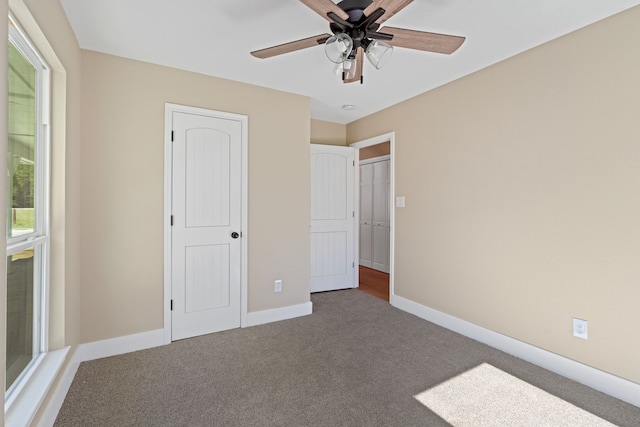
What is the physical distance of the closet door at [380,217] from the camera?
17.9ft

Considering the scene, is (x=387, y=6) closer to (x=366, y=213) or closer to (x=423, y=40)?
(x=423, y=40)

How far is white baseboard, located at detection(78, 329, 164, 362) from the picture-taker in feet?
7.95

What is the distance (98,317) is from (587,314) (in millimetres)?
3727

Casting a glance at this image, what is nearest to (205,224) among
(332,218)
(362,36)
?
(332,218)

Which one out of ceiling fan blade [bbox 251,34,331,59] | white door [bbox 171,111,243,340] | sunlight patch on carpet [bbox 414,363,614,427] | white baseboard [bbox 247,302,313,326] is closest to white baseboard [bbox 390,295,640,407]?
sunlight patch on carpet [bbox 414,363,614,427]

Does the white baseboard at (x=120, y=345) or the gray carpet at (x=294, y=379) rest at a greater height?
the white baseboard at (x=120, y=345)

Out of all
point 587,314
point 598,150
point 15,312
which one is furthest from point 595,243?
point 15,312

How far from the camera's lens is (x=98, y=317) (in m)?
2.48

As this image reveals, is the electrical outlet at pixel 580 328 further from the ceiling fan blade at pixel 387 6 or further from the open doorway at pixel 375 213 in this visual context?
the open doorway at pixel 375 213

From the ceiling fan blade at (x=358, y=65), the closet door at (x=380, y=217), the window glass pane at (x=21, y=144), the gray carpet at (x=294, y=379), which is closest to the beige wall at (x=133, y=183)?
the gray carpet at (x=294, y=379)

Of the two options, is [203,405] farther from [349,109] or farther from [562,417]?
[349,109]

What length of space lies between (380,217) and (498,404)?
12.7 feet

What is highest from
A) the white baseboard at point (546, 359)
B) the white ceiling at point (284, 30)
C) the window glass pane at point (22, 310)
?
the white ceiling at point (284, 30)

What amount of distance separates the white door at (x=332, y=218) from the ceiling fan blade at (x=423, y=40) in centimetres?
252
